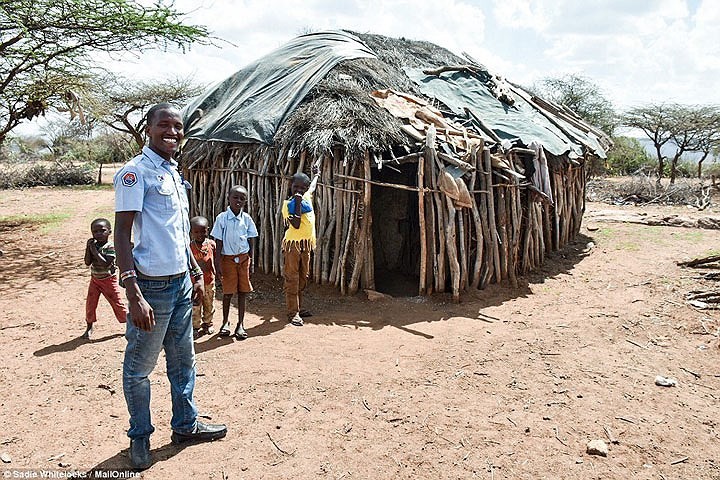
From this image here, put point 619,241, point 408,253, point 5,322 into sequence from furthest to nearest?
point 619,241 < point 408,253 < point 5,322

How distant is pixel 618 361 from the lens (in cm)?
447

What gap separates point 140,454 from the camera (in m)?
2.92

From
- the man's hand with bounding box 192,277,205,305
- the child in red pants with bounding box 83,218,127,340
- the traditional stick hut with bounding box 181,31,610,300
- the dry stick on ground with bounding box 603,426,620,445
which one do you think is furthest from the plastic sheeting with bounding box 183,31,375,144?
the dry stick on ground with bounding box 603,426,620,445

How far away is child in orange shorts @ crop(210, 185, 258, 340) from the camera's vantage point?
4.92m

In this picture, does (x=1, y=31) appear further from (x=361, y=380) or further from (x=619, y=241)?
(x=619, y=241)

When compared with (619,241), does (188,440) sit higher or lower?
lower

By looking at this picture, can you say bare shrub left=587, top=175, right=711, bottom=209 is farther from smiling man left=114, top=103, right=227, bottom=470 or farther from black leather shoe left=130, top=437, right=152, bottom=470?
black leather shoe left=130, top=437, right=152, bottom=470

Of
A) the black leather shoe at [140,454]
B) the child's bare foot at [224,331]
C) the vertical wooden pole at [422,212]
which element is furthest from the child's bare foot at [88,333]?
the vertical wooden pole at [422,212]

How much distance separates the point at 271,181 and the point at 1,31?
5291 mm

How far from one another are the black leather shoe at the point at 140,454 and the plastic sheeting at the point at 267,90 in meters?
4.25

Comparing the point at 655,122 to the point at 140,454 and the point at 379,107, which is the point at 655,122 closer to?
the point at 379,107

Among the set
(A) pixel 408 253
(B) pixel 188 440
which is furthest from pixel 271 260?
(B) pixel 188 440

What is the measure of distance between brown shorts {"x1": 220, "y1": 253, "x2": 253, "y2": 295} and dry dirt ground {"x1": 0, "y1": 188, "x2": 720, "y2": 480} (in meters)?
0.49

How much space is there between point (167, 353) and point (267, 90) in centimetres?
529
